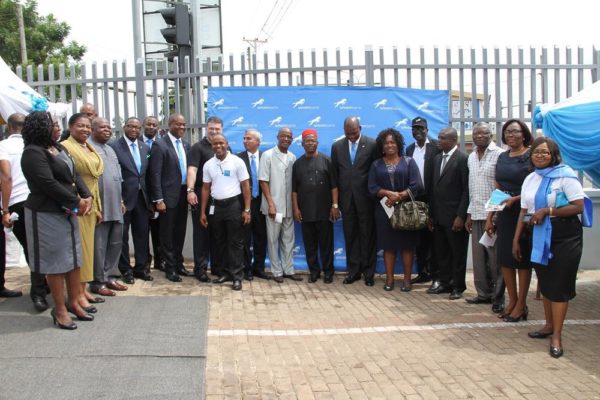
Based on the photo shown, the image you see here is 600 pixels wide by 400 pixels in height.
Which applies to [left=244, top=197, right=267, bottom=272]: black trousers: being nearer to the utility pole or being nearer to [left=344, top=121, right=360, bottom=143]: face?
[left=344, top=121, right=360, bottom=143]: face

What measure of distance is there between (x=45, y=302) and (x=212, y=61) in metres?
4.09

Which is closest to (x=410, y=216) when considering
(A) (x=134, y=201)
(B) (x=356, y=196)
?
(B) (x=356, y=196)

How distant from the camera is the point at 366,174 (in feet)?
23.1

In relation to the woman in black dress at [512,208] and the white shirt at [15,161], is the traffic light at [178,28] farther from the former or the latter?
the woman in black dress at [512,208]

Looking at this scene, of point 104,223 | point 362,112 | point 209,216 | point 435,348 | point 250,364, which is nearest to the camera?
point 250,364

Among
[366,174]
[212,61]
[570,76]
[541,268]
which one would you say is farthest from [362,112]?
[541,268]

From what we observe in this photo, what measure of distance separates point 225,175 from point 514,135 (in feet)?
10.6

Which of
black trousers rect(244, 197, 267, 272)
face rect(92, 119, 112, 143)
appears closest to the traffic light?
face rect(92, 119, 112, 143)

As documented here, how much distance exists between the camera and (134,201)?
6727mm

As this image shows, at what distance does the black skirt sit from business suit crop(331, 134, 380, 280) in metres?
2.69

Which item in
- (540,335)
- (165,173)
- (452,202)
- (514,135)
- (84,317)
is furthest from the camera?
(165,173)

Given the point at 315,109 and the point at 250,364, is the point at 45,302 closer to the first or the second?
the point at 250,364

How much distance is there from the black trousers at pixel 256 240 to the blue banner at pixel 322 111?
614mm

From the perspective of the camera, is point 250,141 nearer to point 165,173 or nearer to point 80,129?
point 165,173
